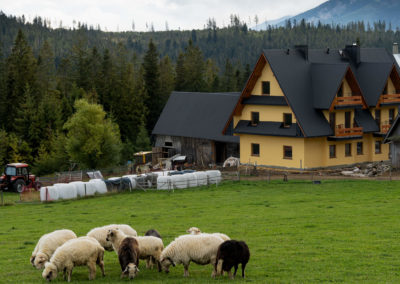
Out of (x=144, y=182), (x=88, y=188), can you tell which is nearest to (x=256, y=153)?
(x=144, y=182)

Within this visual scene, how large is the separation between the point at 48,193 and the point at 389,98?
1291 inches

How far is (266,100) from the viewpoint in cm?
5866

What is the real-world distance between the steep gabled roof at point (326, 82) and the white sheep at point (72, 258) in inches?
1510

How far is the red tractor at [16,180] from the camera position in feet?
181

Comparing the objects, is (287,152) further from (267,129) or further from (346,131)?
(346,131)

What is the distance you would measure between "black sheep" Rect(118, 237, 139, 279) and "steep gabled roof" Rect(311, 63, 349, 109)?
38.0 m

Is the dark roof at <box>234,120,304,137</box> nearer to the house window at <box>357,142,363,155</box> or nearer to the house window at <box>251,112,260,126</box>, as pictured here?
the house window at <box>251,112,260,126</box>

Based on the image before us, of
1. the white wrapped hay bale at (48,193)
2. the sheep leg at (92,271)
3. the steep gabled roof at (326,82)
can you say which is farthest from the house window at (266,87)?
the sheep leg at (92,271)

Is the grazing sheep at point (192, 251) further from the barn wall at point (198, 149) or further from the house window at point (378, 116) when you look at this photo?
the barn wall at point (198, 149)

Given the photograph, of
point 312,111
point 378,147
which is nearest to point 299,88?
point 312,111

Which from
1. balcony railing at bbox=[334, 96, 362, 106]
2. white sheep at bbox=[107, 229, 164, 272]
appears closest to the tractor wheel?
balcony railing at bbox=[334, 96, 362, 106]

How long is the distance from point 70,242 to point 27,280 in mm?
1848

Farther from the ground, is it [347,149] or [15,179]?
[347,149]

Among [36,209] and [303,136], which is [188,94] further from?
[36,209]
